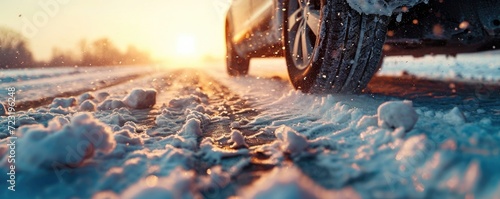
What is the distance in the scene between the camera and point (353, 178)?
3.28ft

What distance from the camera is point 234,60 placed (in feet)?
24.4

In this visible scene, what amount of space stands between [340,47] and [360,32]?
5.8 inches

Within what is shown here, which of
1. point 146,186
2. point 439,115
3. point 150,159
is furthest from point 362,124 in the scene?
point 146,186

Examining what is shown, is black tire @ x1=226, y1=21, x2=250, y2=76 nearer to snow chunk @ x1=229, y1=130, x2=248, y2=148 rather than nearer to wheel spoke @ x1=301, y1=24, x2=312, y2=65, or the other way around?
wheel spoke @ x1=301, y1=24, x2=312, y2=65

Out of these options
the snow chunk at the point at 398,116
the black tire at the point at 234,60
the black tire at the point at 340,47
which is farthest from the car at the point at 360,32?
the black tire at the point at 234,60

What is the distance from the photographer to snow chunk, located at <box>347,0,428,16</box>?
193cm

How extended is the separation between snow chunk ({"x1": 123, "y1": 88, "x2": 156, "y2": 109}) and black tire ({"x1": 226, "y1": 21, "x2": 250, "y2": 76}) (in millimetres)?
4117

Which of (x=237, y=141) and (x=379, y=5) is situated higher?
(x=379, y=5)

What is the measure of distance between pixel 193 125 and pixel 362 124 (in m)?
0.84

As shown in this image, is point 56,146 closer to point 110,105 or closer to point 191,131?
point 191,131

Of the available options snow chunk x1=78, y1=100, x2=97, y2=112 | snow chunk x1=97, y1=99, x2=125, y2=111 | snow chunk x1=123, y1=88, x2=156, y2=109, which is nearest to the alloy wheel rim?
snow chunk x1=123, y1=88, x2=156, y2=109

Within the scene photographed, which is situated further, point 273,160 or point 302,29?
point 302,29

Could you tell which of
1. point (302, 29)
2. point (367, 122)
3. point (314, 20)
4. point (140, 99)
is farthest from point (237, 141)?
point (140, 99)

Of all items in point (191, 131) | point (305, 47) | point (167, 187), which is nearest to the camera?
point (167, 187)
